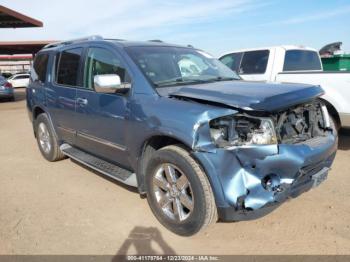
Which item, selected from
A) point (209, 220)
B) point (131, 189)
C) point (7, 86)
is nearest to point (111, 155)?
point (131, 189)

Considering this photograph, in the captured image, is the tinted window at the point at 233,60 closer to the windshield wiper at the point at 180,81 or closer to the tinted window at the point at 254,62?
the tinted window at the point at 254,62

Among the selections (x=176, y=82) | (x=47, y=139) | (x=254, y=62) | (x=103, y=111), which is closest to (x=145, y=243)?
(x=103, y=111)

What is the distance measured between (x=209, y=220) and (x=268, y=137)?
0.89 m

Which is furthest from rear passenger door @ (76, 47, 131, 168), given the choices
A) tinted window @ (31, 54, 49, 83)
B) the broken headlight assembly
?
tinted window @ (31, 54, 49, 83)

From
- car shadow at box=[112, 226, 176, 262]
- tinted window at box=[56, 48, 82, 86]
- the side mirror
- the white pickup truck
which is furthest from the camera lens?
the white pickup truck

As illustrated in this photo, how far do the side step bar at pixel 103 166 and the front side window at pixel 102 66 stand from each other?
3.20 feet

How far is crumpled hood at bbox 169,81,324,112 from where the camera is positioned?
3107 mm

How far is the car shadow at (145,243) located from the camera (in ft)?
10.9

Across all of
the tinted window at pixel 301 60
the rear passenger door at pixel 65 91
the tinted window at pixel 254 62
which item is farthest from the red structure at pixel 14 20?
the tinted window at pixel 301 60

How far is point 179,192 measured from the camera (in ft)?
11.5

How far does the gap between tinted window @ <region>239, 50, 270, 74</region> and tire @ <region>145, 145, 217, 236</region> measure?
4907mm

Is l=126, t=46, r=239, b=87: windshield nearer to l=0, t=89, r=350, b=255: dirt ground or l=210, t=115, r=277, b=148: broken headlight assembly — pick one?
l=210, t=115, r=277, b=148: broken headlight assembly

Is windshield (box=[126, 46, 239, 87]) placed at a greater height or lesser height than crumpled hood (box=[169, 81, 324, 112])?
greater

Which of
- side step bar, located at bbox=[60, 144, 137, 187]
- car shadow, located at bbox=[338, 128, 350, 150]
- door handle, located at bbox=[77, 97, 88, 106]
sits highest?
door handle, located at bbox=[77, 97, 88, 106]
